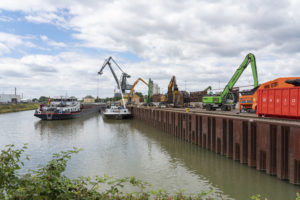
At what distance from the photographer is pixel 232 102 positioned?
3441 cm

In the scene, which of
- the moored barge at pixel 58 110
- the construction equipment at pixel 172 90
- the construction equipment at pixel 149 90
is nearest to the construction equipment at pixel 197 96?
the construction equipment at pixel 172 90

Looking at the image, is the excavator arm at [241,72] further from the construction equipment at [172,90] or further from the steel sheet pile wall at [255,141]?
the construction equipment at [172,90]

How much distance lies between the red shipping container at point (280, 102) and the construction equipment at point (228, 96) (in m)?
13.5

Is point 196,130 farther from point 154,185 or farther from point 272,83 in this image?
point 154,185

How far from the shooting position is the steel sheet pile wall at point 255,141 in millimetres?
10883

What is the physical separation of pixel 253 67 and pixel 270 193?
76.5 feet

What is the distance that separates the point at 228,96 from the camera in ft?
113

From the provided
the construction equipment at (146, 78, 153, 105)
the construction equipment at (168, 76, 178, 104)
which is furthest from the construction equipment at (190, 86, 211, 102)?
the construction equipment at (146, 78, 153, 105)

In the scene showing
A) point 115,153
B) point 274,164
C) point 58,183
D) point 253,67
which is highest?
point 253,67

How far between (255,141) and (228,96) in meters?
21.9

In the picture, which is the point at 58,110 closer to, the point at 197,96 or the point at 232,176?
the point at 197,96

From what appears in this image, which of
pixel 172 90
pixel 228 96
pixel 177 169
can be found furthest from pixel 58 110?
pixel 177 169

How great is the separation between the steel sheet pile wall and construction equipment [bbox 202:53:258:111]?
13107 millimetres

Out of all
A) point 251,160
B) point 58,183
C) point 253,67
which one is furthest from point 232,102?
point 58,183
